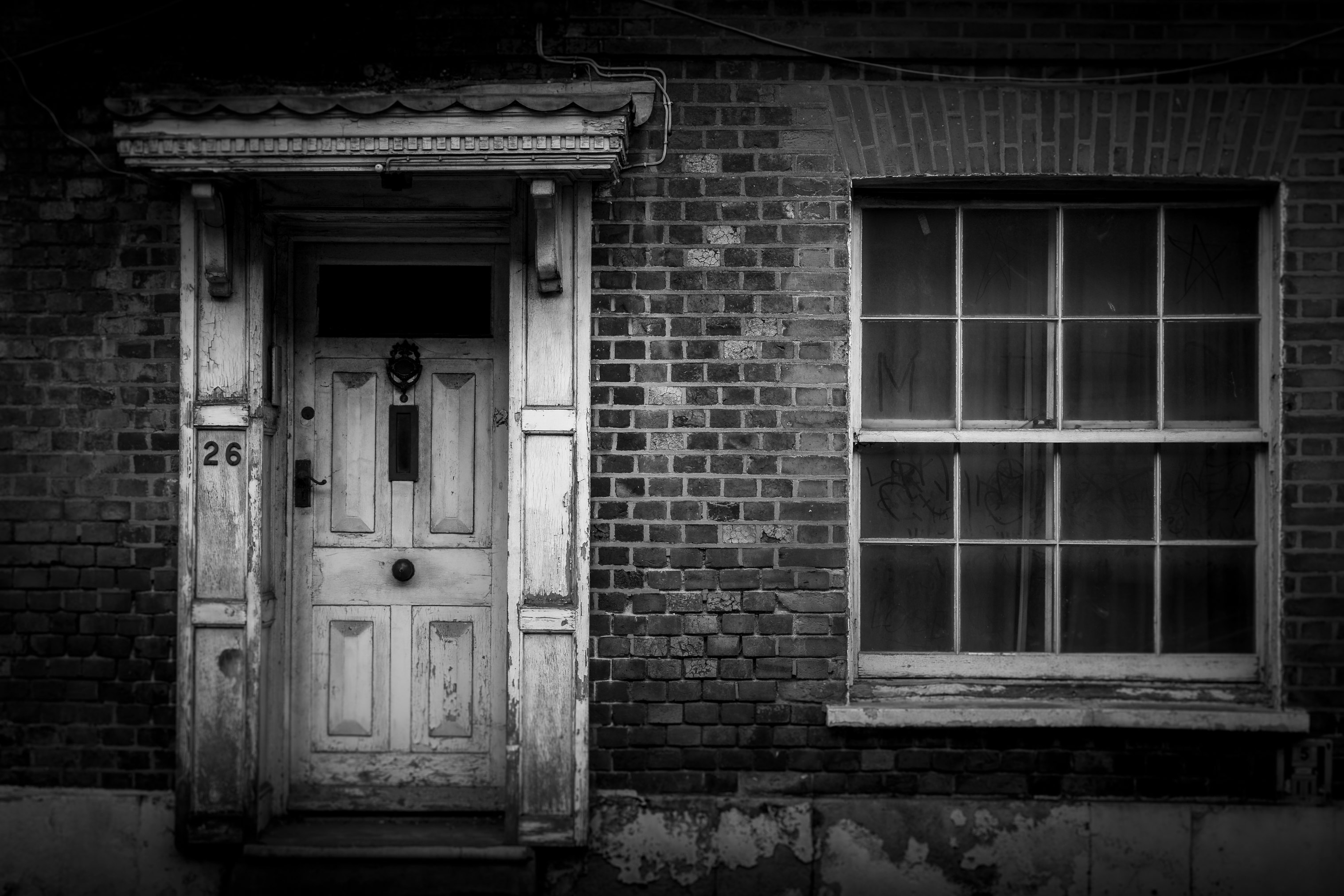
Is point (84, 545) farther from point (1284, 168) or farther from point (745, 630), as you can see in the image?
point (1284, 168)

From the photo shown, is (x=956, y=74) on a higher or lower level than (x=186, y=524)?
higher

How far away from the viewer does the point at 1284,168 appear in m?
3.97

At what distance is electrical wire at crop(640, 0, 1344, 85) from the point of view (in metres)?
3.97

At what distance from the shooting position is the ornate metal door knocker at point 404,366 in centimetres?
432

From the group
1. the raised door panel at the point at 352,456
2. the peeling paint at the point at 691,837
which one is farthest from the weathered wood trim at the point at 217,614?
the peeling paint at the point at 691,837

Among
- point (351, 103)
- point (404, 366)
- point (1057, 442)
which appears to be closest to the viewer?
point (351, 103)

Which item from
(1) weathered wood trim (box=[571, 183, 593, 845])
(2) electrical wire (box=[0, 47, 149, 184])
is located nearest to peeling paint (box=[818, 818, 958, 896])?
(1) weathered wood trim (box=[571, 183, 593, 845])

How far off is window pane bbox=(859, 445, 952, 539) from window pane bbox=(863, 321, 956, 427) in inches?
5.6

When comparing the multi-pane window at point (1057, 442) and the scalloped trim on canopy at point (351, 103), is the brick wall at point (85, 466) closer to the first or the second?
the scalloped trim on canopy at point (351, 103)

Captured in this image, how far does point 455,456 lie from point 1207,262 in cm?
333

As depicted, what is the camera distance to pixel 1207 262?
4.16m

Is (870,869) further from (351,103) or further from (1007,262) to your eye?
(351,103)

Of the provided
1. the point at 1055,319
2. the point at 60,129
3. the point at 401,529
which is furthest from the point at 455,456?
the point at 1055,319

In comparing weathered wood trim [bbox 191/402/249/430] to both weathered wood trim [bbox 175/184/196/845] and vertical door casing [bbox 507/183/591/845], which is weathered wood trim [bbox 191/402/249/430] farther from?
vertical door casing [bbox 507/183/591/845]
